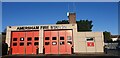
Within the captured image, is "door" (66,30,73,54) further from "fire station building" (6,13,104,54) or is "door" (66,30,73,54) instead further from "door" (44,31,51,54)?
"door" (44,31,51,54)

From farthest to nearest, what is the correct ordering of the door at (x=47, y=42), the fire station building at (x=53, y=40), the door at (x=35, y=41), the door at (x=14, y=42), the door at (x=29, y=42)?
the door at (x=14, y=42), the door at (x=29, y=42), the door at (x=35, y=41), the door at (x=47, y=42), the fire station building at (x=53, y=40)

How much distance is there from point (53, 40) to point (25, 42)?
11.4 ft

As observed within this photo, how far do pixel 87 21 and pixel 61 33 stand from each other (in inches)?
1885

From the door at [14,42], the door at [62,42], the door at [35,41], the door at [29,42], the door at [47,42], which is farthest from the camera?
the door at [14,42]

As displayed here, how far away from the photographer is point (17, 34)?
3102 centimetres

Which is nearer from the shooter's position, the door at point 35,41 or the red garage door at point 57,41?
the red garage door at point 57,41

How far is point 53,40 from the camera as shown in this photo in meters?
30.3

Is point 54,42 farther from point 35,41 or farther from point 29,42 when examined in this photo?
point 29,42

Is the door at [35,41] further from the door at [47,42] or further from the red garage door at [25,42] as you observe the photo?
the door at [47,42]

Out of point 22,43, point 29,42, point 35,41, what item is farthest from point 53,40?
point 22,43

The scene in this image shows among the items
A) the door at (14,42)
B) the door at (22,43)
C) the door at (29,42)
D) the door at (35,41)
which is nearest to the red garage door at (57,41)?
the door at (35,41)

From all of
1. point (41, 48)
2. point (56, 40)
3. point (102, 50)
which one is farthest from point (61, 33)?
point (102, 50)

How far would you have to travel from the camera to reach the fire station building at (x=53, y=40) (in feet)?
98.1

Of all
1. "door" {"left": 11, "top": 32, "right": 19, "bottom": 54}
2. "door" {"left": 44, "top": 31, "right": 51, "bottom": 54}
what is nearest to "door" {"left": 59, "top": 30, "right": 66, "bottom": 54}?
"door" {"left": 44, "top": 31, "right": 51, "bottom": 54}
